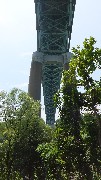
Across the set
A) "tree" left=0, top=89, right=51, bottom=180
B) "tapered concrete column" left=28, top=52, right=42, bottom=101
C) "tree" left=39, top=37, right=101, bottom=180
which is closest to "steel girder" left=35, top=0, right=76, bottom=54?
"tapered concrete column" left=28, top=52, right=42, bottom=101

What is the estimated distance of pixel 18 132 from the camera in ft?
87.9

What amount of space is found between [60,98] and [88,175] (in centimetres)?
360

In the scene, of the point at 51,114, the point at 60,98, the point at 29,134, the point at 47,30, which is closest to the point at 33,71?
the point at 47,30

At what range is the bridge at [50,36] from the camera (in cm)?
4306

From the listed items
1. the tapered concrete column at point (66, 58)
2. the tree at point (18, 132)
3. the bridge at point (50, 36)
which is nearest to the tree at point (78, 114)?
the tree at point (18, 132)

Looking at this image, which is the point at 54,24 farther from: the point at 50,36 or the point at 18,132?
the point at 18,132

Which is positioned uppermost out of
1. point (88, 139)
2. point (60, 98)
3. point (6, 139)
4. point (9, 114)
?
point (9, 114)

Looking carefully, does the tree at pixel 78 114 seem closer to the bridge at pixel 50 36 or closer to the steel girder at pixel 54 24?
the bridge at pixel 50 36

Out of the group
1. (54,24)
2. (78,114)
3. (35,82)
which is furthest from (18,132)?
(54,24)

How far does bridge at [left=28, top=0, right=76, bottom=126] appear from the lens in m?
43.1

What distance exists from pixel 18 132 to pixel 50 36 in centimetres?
2781

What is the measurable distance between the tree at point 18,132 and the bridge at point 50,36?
1072 cm

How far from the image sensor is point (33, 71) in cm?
4441

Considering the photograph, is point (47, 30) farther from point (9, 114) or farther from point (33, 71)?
point (9, 114)
